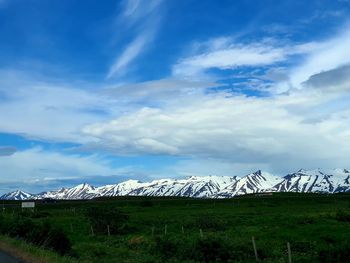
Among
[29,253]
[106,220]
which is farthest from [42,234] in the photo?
[106,220]

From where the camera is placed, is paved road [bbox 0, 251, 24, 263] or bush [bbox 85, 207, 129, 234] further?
bush [bbox 85, 207, 129, 234]

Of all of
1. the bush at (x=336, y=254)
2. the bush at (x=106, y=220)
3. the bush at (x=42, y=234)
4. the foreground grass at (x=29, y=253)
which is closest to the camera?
the foreground grass at (x=29, y=253)

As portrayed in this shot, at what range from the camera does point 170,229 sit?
5859cm

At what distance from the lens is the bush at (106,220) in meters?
60.0

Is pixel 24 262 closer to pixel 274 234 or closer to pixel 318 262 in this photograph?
pixel 318 262

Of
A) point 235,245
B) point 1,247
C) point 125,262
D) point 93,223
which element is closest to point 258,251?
point 235,245

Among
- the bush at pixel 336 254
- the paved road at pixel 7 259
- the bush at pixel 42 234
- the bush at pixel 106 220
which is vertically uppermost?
the bush at pixel 106 220

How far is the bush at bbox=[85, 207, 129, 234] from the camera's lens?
2361 inches

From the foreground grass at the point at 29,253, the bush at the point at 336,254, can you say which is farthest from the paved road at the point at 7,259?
the bush at the point at 336,254

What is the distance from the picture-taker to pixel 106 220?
198 ft

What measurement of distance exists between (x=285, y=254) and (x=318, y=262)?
5317mm

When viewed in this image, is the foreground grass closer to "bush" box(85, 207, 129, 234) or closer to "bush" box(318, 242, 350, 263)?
"bush" box(318, 242, 350, 263)

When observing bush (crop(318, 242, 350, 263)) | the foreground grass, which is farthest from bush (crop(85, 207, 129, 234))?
bush (crop(318, 242, 350, 263))

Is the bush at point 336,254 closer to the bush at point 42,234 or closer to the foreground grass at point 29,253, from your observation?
the foreground grass at point 29,253
